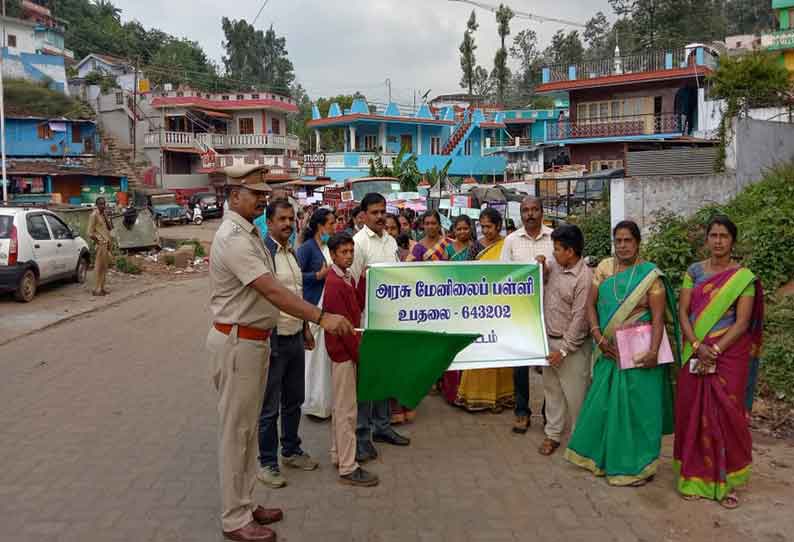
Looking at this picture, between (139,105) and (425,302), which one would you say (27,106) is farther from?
(425,302)

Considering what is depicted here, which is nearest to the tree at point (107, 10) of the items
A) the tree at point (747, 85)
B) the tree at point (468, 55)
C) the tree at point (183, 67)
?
the tree at point (183, 67)

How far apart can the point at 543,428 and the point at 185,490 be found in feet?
9.83

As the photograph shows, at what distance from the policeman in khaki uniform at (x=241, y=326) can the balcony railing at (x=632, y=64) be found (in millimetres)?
29218

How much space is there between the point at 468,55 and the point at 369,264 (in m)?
53.3

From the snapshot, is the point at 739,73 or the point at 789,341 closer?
the point at 789,341

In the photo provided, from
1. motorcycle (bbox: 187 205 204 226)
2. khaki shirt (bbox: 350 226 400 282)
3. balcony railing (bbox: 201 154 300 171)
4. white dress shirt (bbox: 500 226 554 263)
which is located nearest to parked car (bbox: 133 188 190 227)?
motorcycle (bbox: 187 205 204 226)

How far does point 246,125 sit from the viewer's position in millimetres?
48469

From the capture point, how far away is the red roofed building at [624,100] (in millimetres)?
30312

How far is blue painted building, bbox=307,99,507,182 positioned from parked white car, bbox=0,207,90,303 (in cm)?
2466

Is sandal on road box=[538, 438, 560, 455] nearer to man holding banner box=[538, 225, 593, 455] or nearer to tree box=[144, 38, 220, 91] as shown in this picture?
man holding banner box=[538, 225, 593, 455]

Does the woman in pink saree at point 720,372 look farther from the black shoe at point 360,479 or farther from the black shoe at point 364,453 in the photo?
the black shoe at point 364,453

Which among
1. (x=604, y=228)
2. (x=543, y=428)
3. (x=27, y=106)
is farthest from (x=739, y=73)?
(x=27, y=106)

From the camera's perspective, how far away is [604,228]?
43.2ft

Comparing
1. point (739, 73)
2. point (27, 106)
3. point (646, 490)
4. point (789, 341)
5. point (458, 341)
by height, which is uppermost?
point (27, 106)
